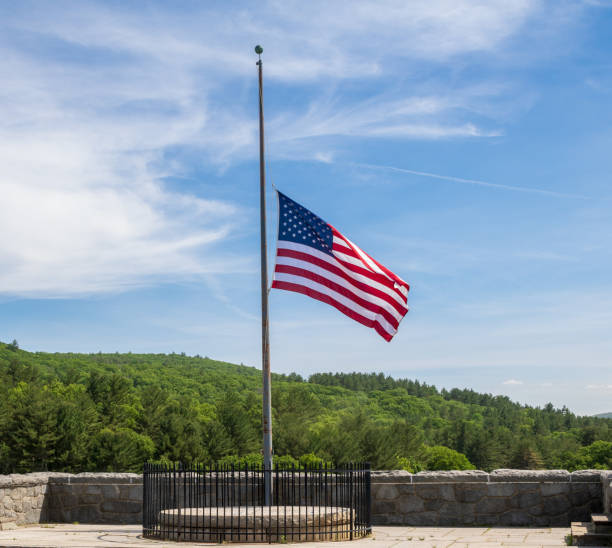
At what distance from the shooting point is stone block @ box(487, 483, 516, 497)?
1209 cm

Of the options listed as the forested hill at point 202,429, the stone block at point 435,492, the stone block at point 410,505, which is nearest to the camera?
the stone block at point 435,492

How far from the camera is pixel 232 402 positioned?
9725 cm

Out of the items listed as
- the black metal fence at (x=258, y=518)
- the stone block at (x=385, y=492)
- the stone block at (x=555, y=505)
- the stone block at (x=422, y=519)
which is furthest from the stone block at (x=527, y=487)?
the black metal fence at (x=258, y=518)

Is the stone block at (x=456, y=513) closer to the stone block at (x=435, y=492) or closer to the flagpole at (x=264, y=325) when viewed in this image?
the stone block at (x=435, y=492)

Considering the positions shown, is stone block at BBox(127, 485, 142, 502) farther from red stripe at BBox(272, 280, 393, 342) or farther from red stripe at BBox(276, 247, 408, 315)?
red stripe at BBox(276, 247, 408, 315)

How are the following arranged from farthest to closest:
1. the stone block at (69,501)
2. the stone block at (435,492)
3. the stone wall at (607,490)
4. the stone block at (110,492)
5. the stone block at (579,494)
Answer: the stone block at (69,501) < the stone block at (110,492) < the stone block at (435,492) < the stone block at (579,494) < the stone wall at (607,490)

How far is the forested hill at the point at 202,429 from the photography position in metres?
71.1

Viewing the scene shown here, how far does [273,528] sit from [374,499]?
3.28 m

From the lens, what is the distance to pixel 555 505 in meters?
11.9

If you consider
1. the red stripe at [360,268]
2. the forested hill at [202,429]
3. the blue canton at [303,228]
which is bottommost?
the forested hill at [202,429]

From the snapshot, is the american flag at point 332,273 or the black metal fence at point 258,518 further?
the american flag at point 332,273

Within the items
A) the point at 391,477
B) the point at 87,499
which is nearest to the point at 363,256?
the point at 391,477

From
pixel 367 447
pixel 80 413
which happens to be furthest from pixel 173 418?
pixel 367 447

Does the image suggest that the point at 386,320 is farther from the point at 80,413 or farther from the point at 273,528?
the point at 80,413
